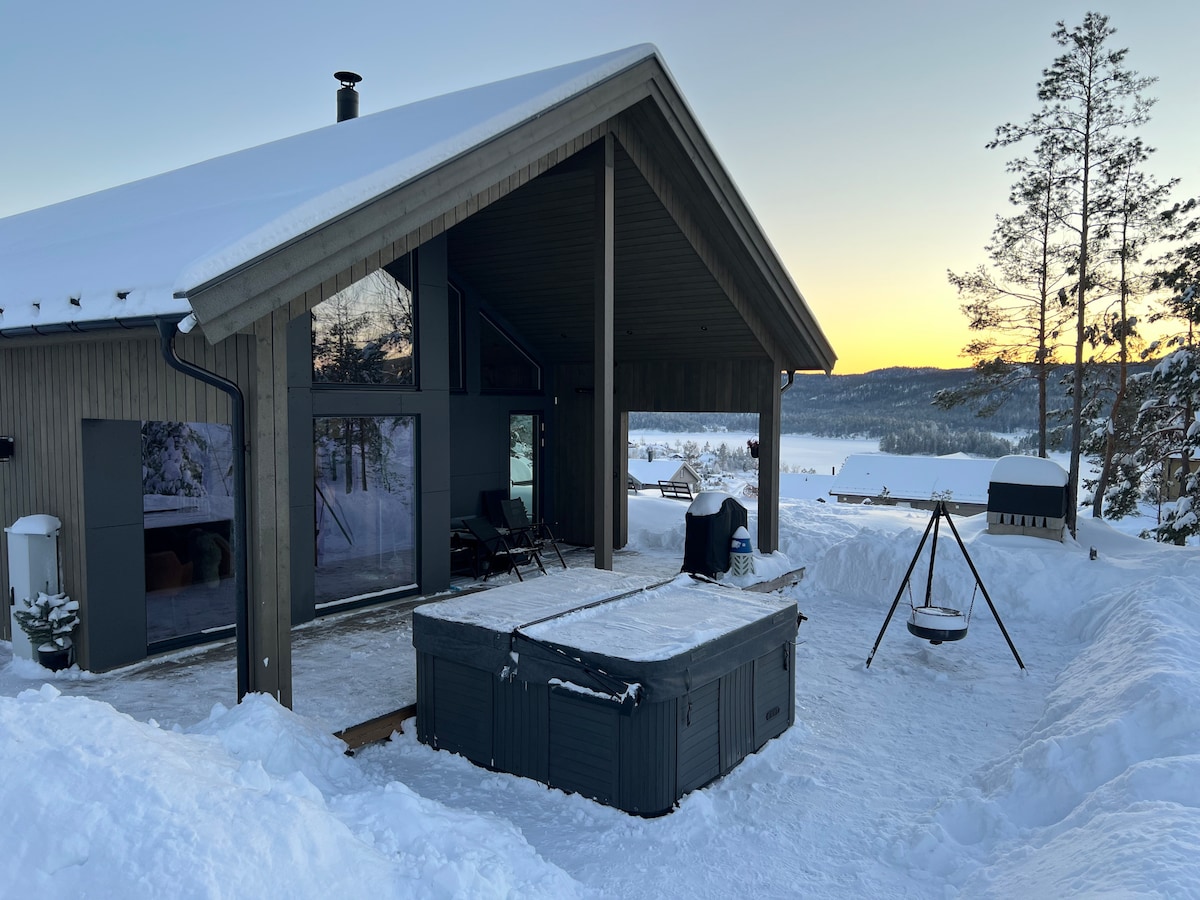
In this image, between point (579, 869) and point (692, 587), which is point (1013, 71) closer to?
point (692, 587)

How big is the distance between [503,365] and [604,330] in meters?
3.64

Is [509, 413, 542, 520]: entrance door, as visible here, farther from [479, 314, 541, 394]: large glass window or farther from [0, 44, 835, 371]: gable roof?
[0, 44, 835, 371]: gable roof

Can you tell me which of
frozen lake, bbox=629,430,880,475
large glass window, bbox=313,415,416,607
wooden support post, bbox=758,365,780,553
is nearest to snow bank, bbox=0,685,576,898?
large glass window, bbox=313,415,416,607

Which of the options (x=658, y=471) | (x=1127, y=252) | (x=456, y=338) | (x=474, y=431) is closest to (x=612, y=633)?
(x=474, y=431)

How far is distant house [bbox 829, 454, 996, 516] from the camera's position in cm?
4328

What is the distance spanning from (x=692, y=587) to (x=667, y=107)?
4408mm

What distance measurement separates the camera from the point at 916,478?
149 feet

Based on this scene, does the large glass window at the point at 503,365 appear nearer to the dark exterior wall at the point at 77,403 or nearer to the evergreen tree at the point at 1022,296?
the dark exterior wall at the point at 77,403

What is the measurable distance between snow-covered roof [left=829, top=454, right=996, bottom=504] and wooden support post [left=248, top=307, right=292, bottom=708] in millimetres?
42782

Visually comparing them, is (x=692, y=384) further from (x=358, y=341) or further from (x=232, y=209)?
(x=232, y=209)

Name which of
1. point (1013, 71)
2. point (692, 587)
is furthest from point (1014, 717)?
point (1013, 71)

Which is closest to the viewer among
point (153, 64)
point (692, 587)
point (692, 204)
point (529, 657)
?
point (529, 657)

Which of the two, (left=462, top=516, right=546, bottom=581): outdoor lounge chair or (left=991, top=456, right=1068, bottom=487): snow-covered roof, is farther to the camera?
(left=991, top=456, right=1068, bottom=487): snow-covered roof

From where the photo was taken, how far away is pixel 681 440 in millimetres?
105000
